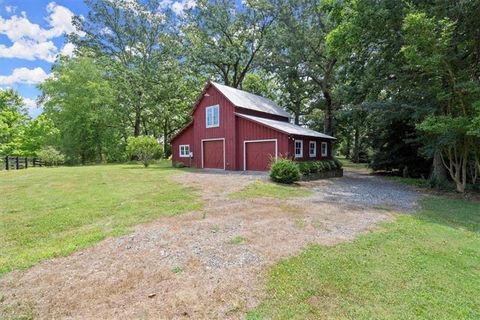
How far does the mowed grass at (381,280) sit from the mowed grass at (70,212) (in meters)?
3.83

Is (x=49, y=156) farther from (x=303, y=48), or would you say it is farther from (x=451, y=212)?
(x=451, y=212)

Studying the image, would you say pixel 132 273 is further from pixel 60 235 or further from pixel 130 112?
pixel 130 112

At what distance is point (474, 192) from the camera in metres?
13.5

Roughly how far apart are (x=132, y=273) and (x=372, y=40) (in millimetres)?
16004

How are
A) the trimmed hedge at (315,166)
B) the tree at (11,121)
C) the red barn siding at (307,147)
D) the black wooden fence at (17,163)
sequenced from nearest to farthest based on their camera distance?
1. the trimmed hedge at (315,166)
2. the red barn siding at (307,147)
3. the black wooden fence at (17,163)
4. the tree at (11,121)

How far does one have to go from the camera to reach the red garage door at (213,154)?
66.4 ft

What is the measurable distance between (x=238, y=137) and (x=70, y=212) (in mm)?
12517

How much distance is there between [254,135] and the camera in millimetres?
18047

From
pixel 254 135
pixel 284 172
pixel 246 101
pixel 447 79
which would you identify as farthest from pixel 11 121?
pixel 447 79

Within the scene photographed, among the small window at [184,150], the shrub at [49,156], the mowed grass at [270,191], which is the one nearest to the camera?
the mowed grass at [270,191]

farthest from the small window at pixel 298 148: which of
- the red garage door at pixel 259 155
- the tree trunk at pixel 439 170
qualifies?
the tree trunk at pixel 439 170

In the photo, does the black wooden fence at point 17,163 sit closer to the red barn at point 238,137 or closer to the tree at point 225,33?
the red barn at point 238,137

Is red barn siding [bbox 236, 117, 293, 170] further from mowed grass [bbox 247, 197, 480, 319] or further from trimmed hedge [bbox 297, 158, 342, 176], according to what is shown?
mowed grass [bbox 247, 197, 480, 319]

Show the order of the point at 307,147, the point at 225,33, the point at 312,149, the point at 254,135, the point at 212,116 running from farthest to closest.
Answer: the point at 225,33 < the point at 212,116 < the point at 312,149 < the point at 307,147 < the point at 254,135
